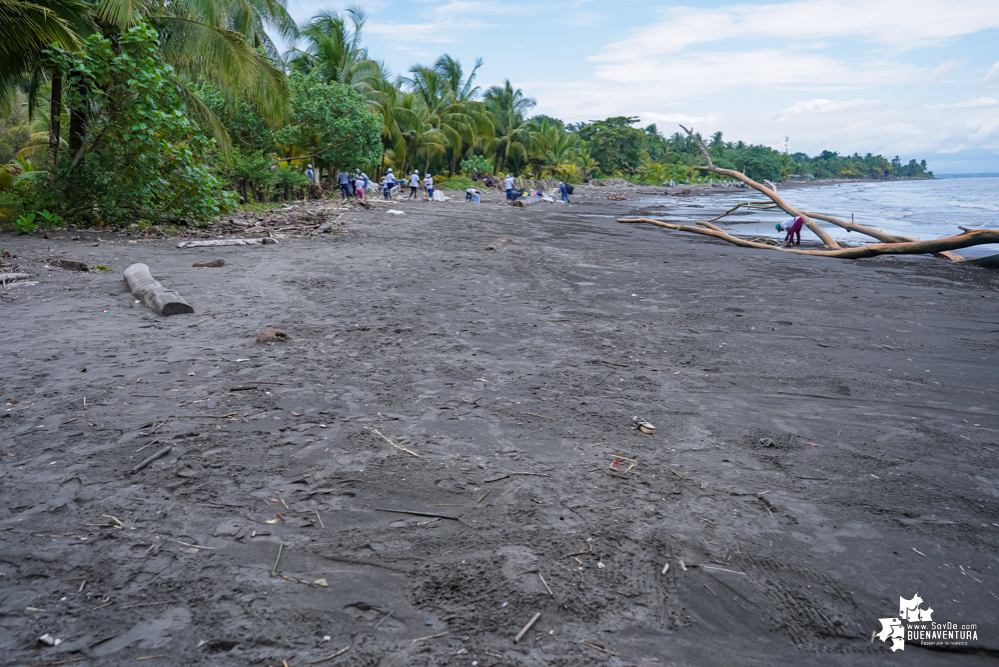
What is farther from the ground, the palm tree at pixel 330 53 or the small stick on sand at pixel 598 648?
the palm tree at pixel 330 53

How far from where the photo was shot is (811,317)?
23.7 feet

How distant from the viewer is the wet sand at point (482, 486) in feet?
7.04

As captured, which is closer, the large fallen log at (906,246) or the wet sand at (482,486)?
the wet sand at (482,486)

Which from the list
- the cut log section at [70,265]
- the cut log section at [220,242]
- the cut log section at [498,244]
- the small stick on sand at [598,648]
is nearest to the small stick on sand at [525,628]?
the small stick on sand at [598,648]

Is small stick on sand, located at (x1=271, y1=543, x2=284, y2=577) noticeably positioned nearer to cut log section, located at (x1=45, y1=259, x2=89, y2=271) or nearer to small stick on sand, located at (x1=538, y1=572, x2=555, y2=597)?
small stick on sand, located at (x1=538, y1=572, x2=555, y2=597)

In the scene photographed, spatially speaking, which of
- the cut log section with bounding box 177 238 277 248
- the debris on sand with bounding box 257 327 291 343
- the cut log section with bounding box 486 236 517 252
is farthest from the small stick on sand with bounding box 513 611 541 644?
the cut log section with bounding box 177 238 277 248

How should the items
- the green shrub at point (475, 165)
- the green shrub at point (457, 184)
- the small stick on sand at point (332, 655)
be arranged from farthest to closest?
the green shrub at point (475, 165) < the green shrub at point (457, 184) < the small stick on sand at point (332, 655)

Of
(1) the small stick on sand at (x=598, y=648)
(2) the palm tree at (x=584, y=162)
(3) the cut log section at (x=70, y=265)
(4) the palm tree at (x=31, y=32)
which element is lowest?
(1) the small stick on sand at (x=598, y=648)

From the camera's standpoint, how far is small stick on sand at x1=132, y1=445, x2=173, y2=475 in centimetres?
312

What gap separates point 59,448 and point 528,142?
148ft

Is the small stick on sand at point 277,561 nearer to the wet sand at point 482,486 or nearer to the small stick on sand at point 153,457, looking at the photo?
the wet sand at point 482,486

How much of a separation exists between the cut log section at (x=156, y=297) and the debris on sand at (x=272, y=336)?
54.9 inches

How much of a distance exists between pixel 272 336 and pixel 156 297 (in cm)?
180

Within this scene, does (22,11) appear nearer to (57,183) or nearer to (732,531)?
(57,183)
